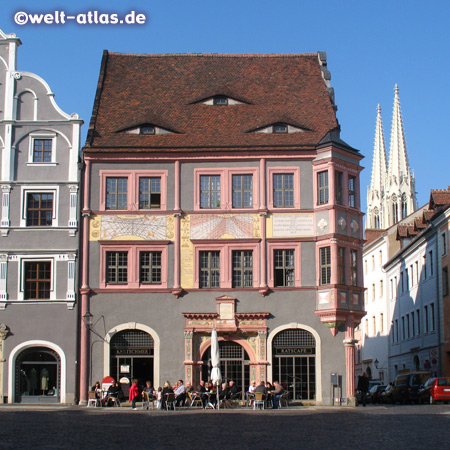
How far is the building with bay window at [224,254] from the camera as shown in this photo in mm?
39906

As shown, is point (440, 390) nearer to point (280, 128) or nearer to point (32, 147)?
point (280, 128)

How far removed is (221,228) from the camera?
135 ft

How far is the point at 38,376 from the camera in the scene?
1583 inches

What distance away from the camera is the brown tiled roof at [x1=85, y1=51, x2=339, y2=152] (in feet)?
138

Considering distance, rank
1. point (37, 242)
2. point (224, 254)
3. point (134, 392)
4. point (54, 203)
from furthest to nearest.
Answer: point (54, 203), point (37, 242), point (224, 254), point (134, 392)

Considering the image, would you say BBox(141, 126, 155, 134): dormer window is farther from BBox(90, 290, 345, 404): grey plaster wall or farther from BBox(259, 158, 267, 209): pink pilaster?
BBox(90, 290, 345, 404): grey plaster wall

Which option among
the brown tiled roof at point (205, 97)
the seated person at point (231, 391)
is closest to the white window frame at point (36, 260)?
the brown tiled roof at point (205, 97)

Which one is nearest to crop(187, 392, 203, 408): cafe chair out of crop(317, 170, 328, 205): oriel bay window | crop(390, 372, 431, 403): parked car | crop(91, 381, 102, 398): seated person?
crop(91, 381, 102, 398): seated person

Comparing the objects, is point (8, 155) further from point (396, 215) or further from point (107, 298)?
point (396, 215)

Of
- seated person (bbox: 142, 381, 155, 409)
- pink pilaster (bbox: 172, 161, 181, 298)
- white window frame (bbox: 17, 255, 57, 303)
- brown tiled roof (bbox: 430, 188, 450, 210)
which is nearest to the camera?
seated person (bbox: 142, 381, 155, 409)

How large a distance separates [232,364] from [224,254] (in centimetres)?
480

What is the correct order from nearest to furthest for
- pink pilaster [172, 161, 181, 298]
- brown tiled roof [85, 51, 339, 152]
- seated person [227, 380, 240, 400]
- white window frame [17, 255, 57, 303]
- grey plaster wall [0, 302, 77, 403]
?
seated person [227, 380, 240, 400] → grey plaster wall [0, 302, 77, 403] → pink pilaster [172, 161, 181, 298] → white window frame [17, 255, 57, 303] → brown tiled roof [85, 51, 339, 152]

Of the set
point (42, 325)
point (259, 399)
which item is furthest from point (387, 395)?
point (42, 325)

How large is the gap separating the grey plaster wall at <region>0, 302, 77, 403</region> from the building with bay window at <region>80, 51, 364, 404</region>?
691 millimetres
